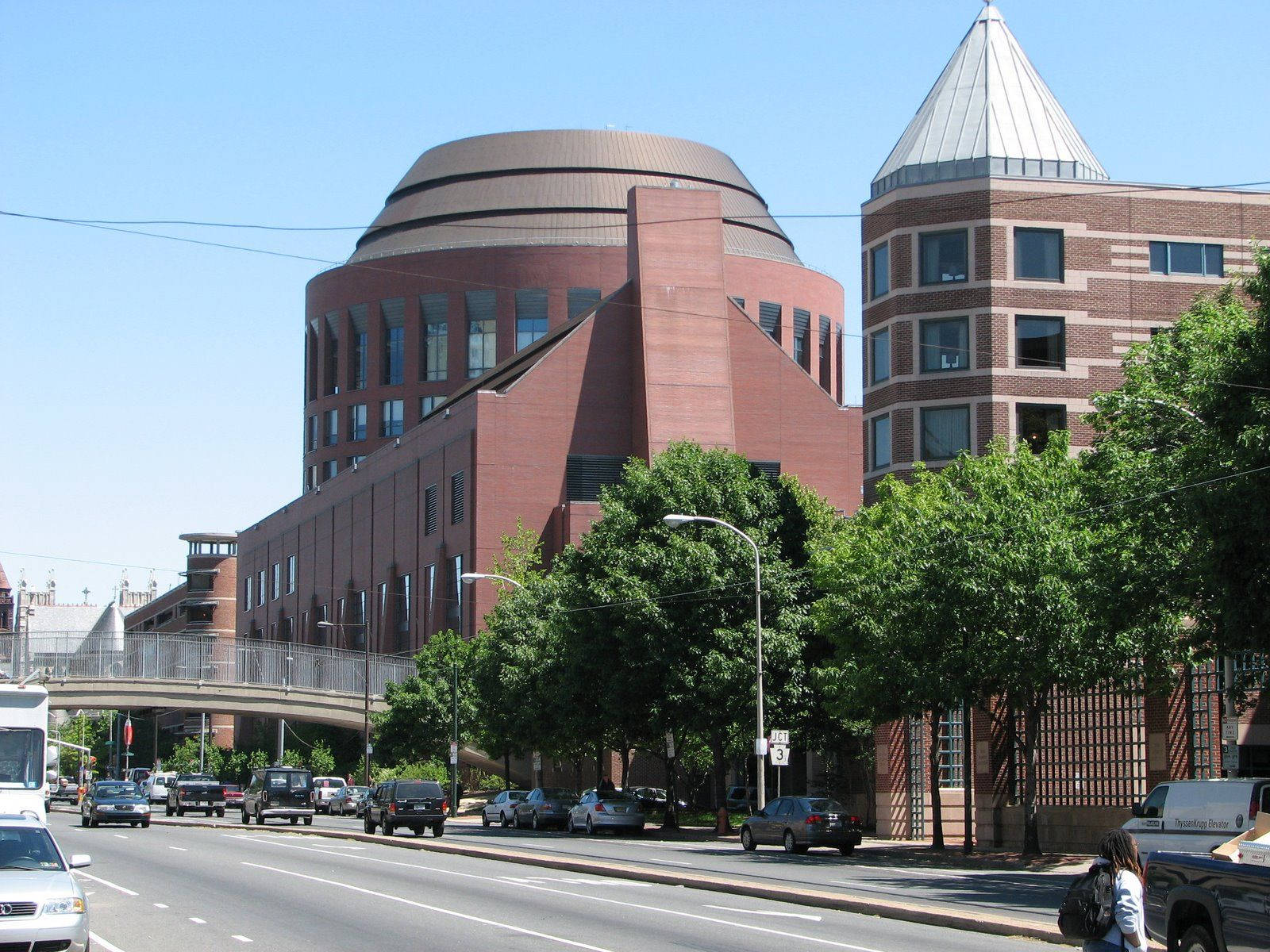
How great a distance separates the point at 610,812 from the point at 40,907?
38.0m

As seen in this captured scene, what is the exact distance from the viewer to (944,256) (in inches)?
2375

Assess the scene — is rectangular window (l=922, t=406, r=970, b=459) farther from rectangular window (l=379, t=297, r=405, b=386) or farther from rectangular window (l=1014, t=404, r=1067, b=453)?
rectangular window (l=379, t=297, r=405, b=386)

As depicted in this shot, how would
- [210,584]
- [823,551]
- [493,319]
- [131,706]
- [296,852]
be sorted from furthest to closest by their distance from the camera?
[210,584]
[493,319]
[131,706]
[823,551]
[296,852]

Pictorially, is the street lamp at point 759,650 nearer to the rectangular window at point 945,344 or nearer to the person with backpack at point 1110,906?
the rectangular window at point 945,344

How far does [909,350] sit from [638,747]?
56.5ft

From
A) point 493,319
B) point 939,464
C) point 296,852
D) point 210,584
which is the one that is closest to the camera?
point 296,852

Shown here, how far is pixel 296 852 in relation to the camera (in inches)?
1559

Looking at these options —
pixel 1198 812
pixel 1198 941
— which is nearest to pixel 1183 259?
pixel 1198 812

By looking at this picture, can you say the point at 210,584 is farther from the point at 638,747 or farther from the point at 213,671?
the point at 638,747

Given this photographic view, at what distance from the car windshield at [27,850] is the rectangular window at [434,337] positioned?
104031 mm

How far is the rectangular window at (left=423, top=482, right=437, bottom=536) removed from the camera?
96.8m

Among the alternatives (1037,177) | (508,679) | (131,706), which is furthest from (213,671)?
(1037,177)

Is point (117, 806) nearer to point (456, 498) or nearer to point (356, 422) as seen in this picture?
point (456, 498)

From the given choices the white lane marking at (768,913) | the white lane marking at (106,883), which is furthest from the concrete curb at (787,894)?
the white lane marking at (106,883)
